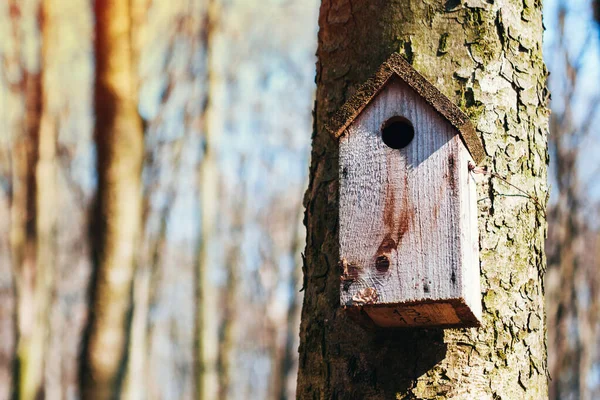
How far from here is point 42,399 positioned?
8.79 m

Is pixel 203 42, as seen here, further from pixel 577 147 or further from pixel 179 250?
pixel 179 250

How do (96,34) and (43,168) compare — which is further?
(43,168)

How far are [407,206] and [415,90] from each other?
341 mm

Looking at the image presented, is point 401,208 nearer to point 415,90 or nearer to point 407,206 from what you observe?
point 407,206

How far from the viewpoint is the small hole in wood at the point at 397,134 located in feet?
7.43

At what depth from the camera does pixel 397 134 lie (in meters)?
2.30

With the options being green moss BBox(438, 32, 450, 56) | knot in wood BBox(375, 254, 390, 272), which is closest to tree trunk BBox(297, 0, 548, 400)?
green moss BBox(438, 32, 450, 56)

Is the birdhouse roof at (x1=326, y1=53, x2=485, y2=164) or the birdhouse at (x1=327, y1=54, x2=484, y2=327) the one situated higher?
the birdhouse roof at (x1=326, y1=53, x2=485, y2=164)

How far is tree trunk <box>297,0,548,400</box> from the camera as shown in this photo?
2.25m

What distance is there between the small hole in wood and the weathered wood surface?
0.21 feet

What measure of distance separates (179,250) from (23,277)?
42.3 ft

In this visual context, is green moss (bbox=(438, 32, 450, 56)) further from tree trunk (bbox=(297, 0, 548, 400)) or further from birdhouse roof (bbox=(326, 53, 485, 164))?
birdhouse roof (bbox=(326, 53, 485, 164))

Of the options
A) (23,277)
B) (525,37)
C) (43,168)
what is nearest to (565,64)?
(43,168)

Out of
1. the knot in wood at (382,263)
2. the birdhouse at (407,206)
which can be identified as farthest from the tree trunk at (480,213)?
the knot in wood at (382,263)
